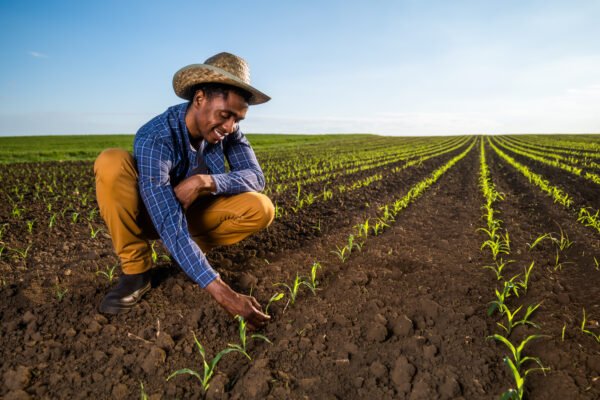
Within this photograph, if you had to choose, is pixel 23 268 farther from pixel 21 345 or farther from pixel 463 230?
pixel 463 230

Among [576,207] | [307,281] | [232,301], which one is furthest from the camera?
[576,207]

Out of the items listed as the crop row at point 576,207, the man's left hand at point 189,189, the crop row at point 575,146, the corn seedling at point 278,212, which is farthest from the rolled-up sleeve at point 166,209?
the crop row at point 575,146

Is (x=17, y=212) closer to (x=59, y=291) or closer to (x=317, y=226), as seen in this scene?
(x=59, y=291)

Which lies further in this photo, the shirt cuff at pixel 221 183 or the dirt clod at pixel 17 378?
the shirt cuff at pixel 221 183

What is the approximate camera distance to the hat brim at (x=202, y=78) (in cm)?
252

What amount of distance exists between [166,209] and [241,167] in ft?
3.50

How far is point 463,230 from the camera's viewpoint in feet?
15.5

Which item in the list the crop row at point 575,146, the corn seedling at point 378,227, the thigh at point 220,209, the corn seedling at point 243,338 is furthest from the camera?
the crop row at point 575,146

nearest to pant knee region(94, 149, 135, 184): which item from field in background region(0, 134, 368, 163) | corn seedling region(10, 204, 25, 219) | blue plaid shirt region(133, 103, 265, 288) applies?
blue plaid shirt region(133, 103, 265, 288)

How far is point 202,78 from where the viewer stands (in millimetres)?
2582

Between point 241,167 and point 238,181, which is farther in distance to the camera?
point 241,167

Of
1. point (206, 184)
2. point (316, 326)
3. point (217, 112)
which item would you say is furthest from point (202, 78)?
point (316, 326)

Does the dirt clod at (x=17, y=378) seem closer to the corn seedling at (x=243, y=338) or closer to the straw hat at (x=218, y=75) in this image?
the corn seedling at (x=243, y=338)

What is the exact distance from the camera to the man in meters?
2.33
